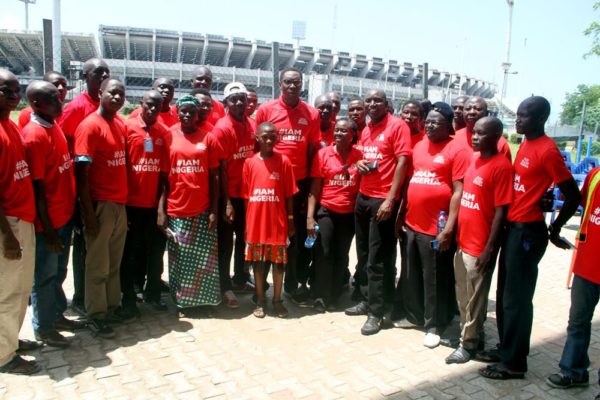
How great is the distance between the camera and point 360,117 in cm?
518

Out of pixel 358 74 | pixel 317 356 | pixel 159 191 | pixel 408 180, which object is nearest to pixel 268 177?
pixel 159 191

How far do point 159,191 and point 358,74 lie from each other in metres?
74.5

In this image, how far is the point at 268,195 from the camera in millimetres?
4520

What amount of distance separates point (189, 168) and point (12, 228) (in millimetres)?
1528

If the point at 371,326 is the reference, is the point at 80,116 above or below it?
above

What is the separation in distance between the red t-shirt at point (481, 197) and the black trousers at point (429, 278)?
378 mm

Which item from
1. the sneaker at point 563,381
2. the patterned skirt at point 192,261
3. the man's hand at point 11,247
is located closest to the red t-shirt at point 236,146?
the patterned skirt at point 192,261

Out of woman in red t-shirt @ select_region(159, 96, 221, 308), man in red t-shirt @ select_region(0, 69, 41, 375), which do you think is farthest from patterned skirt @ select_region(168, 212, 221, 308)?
man in red t-shirt @ select_region(0, 69, 41, 375)

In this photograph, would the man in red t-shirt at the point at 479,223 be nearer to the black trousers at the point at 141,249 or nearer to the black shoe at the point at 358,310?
the black shoe at the point at 358,310

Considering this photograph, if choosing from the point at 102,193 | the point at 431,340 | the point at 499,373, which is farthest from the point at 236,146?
the point at 499,373

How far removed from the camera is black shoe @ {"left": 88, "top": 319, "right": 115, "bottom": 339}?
13.4ft

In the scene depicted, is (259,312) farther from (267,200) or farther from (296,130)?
(296,130)

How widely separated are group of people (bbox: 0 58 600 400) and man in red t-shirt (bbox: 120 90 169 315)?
0.6 inches

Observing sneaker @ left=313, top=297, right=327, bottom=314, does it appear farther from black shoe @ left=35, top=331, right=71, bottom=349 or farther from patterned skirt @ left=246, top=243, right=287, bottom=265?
black shoe @ left=35, top=331, right=71, bottom=349
